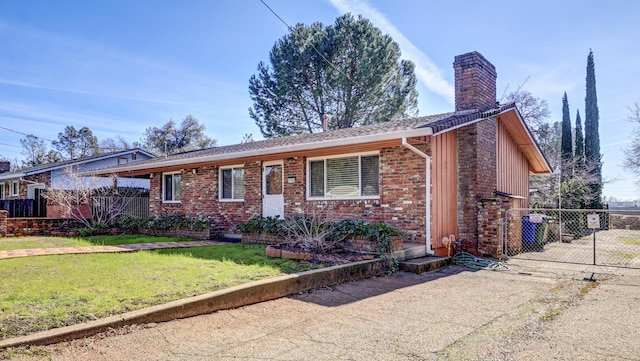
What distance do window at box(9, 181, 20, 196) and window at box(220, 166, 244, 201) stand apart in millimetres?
17072

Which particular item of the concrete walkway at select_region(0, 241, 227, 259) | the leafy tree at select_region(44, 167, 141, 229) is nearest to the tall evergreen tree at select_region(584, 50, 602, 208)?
the concrete walkway at select_region(0, 241, 227, 259)

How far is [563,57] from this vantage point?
14180 millimetres

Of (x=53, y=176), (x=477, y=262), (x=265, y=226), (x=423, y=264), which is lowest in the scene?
(x=477, y=262)

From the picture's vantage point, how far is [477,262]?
831 centimetres

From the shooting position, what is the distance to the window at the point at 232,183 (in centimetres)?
1232

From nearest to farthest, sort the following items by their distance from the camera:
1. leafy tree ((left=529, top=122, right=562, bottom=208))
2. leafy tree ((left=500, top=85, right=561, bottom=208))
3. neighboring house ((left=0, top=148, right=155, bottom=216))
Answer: neighboring house ((left=0, top=148, right=155, bottom=216)), leafy tree ((left=529, top=122, right=562, bottom=208)), leafy tree ((left=500, top=85, right=561, bottom=208))

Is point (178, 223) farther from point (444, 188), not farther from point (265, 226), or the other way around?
point (444, 188)

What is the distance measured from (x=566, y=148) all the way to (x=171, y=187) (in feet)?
73.3

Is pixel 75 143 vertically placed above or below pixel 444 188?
above

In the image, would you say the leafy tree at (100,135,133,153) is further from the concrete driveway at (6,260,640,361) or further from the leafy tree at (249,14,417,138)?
the concrete driveway at (6,260,640,361)

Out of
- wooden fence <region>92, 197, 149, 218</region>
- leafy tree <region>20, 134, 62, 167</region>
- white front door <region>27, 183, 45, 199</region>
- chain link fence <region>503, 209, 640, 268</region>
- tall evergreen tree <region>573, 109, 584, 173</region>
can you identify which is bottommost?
chain link fence <region>503, 209, 640, 268</region>

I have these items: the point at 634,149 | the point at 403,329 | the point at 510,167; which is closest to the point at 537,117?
the point at 634,149

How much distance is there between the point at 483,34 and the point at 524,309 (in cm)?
938

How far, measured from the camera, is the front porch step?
7.13m
